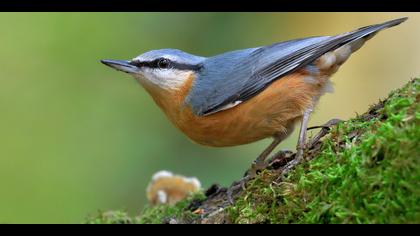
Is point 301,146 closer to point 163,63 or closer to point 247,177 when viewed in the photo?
point 247,177

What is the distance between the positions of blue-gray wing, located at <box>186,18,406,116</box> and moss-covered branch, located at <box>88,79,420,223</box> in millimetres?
1000

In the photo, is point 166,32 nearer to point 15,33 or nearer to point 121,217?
point 15,33

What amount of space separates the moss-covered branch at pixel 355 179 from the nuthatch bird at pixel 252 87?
2.78 feet

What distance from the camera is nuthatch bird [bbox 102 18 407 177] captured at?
4109 mm

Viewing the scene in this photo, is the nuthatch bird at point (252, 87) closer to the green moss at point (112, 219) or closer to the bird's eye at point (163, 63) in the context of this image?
the bird's eye at point (163, 63)

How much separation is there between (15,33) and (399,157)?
7.85m

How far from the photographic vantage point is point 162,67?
14.9 ft

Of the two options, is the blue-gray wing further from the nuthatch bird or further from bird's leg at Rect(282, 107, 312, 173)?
bird's leg at Rect(282, 107, 312, 173)

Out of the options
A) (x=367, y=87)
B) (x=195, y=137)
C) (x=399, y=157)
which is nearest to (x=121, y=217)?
(x=195, y=137)

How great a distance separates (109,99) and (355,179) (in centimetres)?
636

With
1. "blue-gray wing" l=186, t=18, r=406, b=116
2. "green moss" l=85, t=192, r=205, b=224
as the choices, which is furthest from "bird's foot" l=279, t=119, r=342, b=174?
"green moss" l=85, t=192, r=205, b=224

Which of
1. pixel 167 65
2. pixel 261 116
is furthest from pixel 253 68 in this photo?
pixel 167 65

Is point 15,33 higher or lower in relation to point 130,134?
higher
